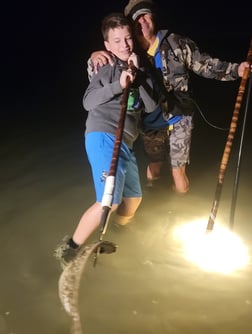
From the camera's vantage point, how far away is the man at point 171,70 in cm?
432

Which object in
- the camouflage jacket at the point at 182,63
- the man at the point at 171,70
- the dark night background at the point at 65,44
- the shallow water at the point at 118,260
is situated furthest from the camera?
the dark night background at the point at 65,44

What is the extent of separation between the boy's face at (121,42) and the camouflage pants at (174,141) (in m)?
1.24

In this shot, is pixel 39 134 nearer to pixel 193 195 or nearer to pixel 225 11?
pixel 193 195

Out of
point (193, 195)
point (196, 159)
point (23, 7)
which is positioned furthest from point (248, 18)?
point (193, 195)

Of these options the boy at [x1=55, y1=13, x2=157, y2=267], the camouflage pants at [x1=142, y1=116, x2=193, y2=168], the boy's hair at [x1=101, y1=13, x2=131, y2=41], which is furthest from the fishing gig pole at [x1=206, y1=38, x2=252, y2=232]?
the boy's hair at [x1=101, y1=13, x2=131, y2=41]

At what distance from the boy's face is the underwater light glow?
1.89 m

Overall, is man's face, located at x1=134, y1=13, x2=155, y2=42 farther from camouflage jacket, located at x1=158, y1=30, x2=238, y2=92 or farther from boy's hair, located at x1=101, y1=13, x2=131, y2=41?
boy's hair, located at x1=101, y1=13, x2=131, y2=41

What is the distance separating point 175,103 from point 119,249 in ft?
5.21

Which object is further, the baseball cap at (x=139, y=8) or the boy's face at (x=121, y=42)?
the baseball cap at (x=139, y=8)

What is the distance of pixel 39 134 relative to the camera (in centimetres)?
746

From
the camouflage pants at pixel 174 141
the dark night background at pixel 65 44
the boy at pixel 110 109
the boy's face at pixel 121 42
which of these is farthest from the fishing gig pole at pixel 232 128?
the dark night background at pixel 65 44

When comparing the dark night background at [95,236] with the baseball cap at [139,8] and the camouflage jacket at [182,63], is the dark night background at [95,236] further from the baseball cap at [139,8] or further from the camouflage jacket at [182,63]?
the baseball cap at [139,8]

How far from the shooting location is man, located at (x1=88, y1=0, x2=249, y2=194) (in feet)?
14.2

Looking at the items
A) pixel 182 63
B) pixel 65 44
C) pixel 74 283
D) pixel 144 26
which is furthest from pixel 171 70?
pixel 65 44
